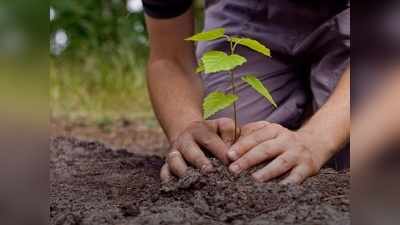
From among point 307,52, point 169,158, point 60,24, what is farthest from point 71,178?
point 60,24

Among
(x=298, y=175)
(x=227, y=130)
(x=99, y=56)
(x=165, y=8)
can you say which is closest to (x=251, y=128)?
(x=227, y=130)

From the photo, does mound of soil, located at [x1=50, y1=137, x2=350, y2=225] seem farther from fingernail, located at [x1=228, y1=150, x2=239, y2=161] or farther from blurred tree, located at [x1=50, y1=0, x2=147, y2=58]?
blurred tree, located at [x1=50, y1=0, x2=147, y2=58]

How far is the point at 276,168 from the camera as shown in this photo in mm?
1308

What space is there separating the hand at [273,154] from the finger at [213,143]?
3 centimetres

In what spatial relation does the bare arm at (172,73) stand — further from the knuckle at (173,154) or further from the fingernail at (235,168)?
the fingernail at (235,168)

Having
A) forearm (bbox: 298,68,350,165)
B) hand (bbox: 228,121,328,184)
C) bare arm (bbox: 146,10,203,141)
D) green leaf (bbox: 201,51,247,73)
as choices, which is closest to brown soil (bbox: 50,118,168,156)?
bare arm (bbox: 146,10,203,141)

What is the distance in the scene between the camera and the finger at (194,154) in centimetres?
135

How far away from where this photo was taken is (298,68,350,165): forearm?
1474 mm

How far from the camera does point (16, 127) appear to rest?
93 centimetres

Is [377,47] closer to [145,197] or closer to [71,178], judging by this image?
[145,197]

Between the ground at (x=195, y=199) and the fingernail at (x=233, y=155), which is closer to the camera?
the ground at (x=195, y=199)

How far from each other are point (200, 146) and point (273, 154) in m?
0.19

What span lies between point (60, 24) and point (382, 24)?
414cm

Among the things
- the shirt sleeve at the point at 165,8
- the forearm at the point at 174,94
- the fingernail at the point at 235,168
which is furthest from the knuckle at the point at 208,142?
the shirt sleeve at the point at 165,8
